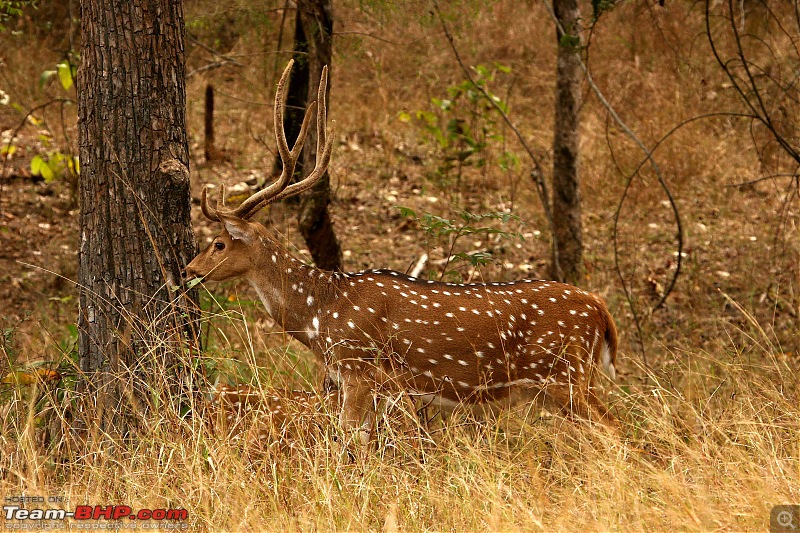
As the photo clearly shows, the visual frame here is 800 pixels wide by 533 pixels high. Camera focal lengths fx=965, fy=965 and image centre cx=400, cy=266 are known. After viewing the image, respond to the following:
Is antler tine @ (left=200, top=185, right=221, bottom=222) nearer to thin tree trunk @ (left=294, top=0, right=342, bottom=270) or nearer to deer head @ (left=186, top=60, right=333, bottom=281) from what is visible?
deer head @ (left=186, top=60, right=333, bottom=281)

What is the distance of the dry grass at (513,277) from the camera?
14.3 feet

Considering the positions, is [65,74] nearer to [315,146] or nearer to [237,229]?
[315,146]

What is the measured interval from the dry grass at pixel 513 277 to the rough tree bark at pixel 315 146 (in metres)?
0.50

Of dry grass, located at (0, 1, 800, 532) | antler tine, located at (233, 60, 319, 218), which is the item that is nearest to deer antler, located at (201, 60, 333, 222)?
antler tine, located at (233, 60, 319, 218)

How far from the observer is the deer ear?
5938 mm

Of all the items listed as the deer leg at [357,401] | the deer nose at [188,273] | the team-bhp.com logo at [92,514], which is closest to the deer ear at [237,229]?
the deer nose at [188,273]

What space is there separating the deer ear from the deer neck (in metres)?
0.18

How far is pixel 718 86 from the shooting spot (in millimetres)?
12359

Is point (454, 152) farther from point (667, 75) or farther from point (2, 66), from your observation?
point (2, 66)

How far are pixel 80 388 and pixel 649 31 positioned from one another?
405 inches

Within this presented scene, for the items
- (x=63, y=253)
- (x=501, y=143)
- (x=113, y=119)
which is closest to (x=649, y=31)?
(x=501, y=143)

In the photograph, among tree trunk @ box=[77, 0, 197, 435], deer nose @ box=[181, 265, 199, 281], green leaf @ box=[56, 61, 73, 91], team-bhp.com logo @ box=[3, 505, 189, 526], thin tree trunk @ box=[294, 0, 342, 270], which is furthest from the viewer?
green leaf @ box=[56, 61, 73, 91]

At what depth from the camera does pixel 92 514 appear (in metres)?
4.34

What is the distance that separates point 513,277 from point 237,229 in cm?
420
